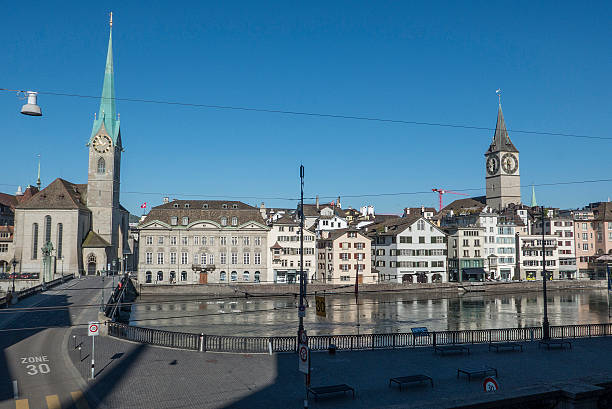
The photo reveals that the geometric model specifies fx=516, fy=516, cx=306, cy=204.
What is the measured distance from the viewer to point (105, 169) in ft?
314

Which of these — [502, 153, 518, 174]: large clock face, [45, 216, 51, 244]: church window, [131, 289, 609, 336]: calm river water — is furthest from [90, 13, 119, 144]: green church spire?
[502, 153, 518, 174]: large clock face

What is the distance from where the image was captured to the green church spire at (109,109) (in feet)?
316

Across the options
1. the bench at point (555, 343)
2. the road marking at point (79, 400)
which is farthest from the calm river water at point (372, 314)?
the road marking at point (79, 400)

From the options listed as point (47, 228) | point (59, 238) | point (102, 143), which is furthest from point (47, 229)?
point (102, 143)

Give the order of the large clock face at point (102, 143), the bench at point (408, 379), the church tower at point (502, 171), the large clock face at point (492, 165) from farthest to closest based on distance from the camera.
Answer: the large clock face at point (492, 165) → the church tower at point (502, 171) → the large clock face at point (102, 143) → the bench at point (408, 379)

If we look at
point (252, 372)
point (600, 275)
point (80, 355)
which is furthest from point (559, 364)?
point (600, 275)

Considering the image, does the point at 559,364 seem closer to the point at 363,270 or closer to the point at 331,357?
the point at 331,357

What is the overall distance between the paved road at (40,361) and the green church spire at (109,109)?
181ft

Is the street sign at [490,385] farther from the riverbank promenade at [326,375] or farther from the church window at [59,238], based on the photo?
the church window at [59,238]

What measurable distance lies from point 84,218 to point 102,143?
14.8 metres

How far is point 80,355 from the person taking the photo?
79.5 feet

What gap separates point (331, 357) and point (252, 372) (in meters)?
5.00

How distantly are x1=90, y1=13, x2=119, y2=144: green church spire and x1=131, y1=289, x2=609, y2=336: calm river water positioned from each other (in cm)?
3695

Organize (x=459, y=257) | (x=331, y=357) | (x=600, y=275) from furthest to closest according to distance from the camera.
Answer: (x=600, y=275)
(x=459, y=257)
(x=331, y=357)
